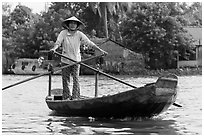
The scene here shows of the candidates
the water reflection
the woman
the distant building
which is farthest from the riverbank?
the water reflection

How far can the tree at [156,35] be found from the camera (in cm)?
2922

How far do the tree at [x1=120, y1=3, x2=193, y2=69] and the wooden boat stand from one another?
21185 mm

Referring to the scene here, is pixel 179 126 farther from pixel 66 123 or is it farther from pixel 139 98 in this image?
pixel 66 123

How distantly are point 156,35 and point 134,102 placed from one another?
21795 millimetres

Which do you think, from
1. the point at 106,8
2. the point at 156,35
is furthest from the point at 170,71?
the point at 106,8

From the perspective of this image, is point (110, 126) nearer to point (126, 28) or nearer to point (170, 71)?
point (170, 71)

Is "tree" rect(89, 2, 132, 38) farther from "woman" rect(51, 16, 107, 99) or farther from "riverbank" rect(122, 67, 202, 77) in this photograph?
"woman" rect(51, 16, 107, 99)

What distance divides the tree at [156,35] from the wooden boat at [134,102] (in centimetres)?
2119

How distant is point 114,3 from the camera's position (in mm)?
33594

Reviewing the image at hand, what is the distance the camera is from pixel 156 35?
94.8 ft

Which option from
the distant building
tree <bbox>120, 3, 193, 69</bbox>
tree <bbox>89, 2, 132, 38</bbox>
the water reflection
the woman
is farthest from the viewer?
tree <bbox>89, 2, 132, 38</bbox>

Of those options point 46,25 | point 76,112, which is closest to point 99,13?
point 46,25

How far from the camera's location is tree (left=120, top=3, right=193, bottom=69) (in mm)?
29219

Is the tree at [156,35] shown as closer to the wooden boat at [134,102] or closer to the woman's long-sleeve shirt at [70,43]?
the woman's long-sleeve shirt at [70,43]
